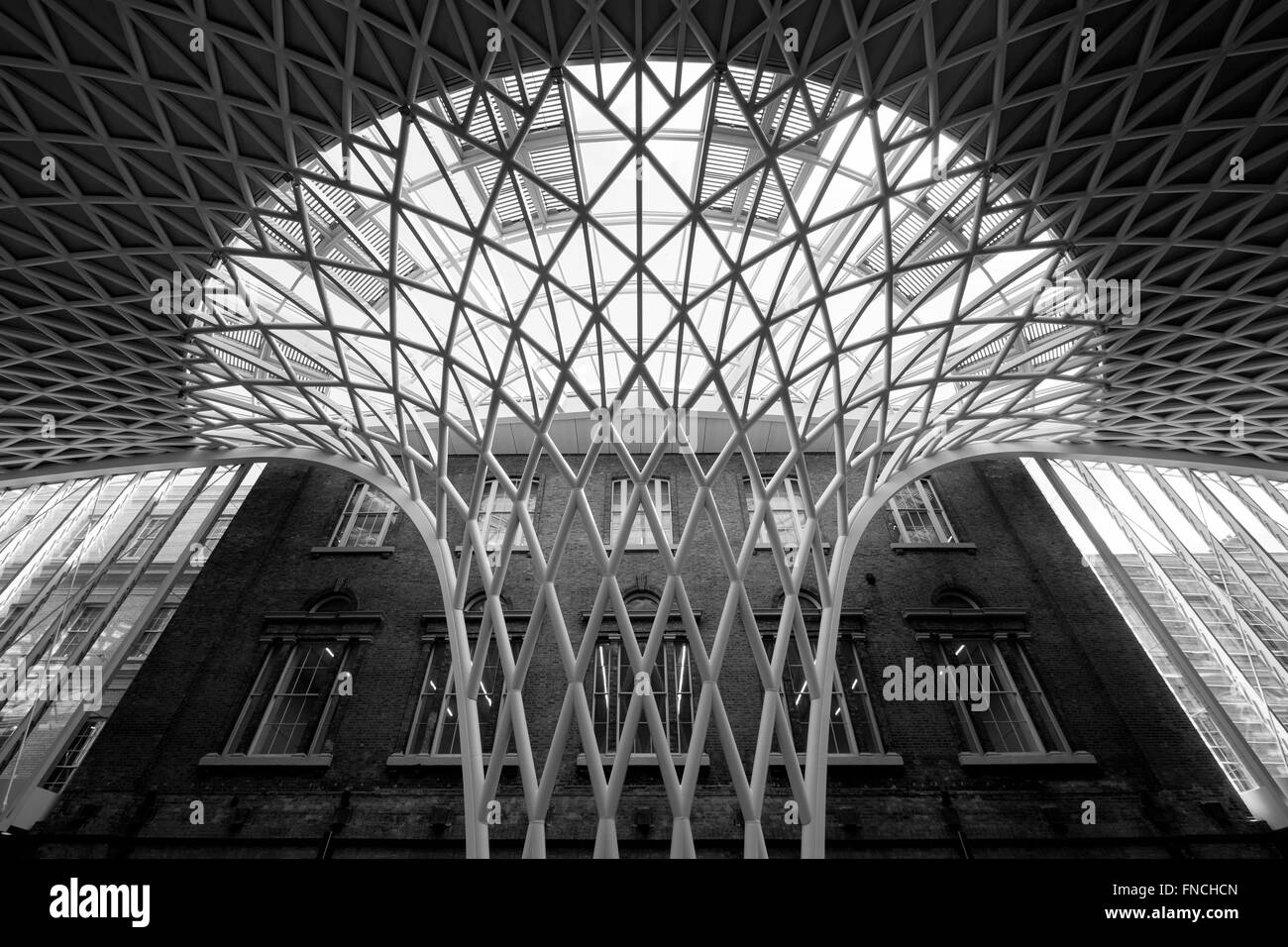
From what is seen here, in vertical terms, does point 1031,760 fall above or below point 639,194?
below

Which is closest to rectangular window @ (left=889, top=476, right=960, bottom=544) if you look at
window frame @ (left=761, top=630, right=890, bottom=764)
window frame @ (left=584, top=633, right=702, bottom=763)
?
window frame @ (left=761, top=630, right=890, bottom=764)

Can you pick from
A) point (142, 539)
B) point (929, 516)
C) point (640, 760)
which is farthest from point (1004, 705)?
point (142, 539)

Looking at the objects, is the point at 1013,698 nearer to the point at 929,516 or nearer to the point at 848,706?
the point at 848,706

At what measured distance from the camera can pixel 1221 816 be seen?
1947cm

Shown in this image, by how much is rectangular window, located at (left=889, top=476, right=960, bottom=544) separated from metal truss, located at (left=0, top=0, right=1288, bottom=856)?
371 centimetres

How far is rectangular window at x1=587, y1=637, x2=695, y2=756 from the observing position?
21938 millimetres

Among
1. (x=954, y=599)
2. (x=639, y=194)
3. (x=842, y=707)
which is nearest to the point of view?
(x=639, y=194)

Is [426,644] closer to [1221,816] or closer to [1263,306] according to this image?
[1221,816]

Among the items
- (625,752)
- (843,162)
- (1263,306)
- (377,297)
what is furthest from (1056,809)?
(377,297)

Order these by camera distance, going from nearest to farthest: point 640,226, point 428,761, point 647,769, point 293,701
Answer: point 640,226, point 647,769, point 428,761, point 293,701

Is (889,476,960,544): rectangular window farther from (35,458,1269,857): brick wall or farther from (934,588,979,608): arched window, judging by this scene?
(934,588,979,608): arched window

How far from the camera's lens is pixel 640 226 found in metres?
16.3

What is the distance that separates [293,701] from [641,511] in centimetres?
1434

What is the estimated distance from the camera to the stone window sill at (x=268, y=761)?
20844 mm
